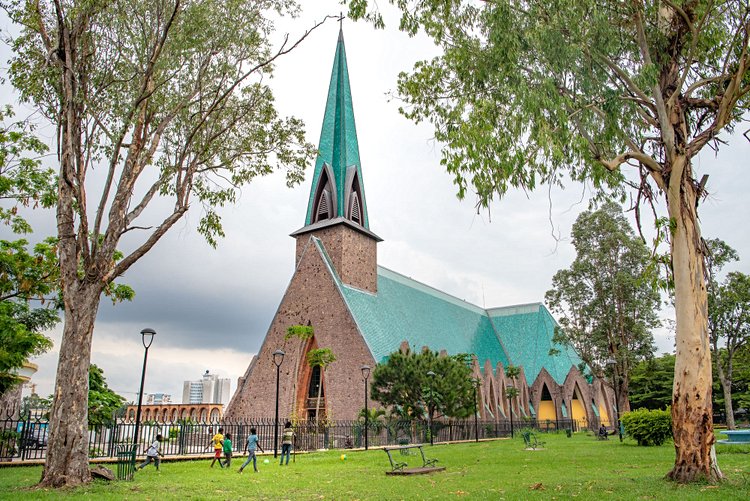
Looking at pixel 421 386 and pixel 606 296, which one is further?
pixel 606 296

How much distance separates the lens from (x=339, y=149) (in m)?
41.3

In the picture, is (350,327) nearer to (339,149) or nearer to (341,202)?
(341,202)

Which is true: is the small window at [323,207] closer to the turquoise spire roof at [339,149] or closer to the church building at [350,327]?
the church building at [350,327]

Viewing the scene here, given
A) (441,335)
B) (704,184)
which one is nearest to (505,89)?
(704,184)

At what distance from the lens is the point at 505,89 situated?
11.0m

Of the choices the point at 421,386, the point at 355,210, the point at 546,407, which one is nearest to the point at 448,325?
the point at 546,407

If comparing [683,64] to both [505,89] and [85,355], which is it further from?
[85,355]

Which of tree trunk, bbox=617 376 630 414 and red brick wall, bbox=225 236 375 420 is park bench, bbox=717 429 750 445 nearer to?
tree trunk, bbox=617 376 630 414

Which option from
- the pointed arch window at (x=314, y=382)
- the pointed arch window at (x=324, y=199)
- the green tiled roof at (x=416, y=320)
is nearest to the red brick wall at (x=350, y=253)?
the green tiled roof at (x=416, y=320)

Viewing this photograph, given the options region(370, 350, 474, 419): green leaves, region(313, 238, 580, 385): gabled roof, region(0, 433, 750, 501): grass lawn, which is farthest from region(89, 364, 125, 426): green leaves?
region(313, 238, 580, 385): gabled roof

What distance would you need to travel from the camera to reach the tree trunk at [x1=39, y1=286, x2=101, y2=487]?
11.1 meters

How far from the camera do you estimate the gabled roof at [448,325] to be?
36250 mm

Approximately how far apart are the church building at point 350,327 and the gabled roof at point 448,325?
0.39 ft

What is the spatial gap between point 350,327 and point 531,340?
25351 millimetres
